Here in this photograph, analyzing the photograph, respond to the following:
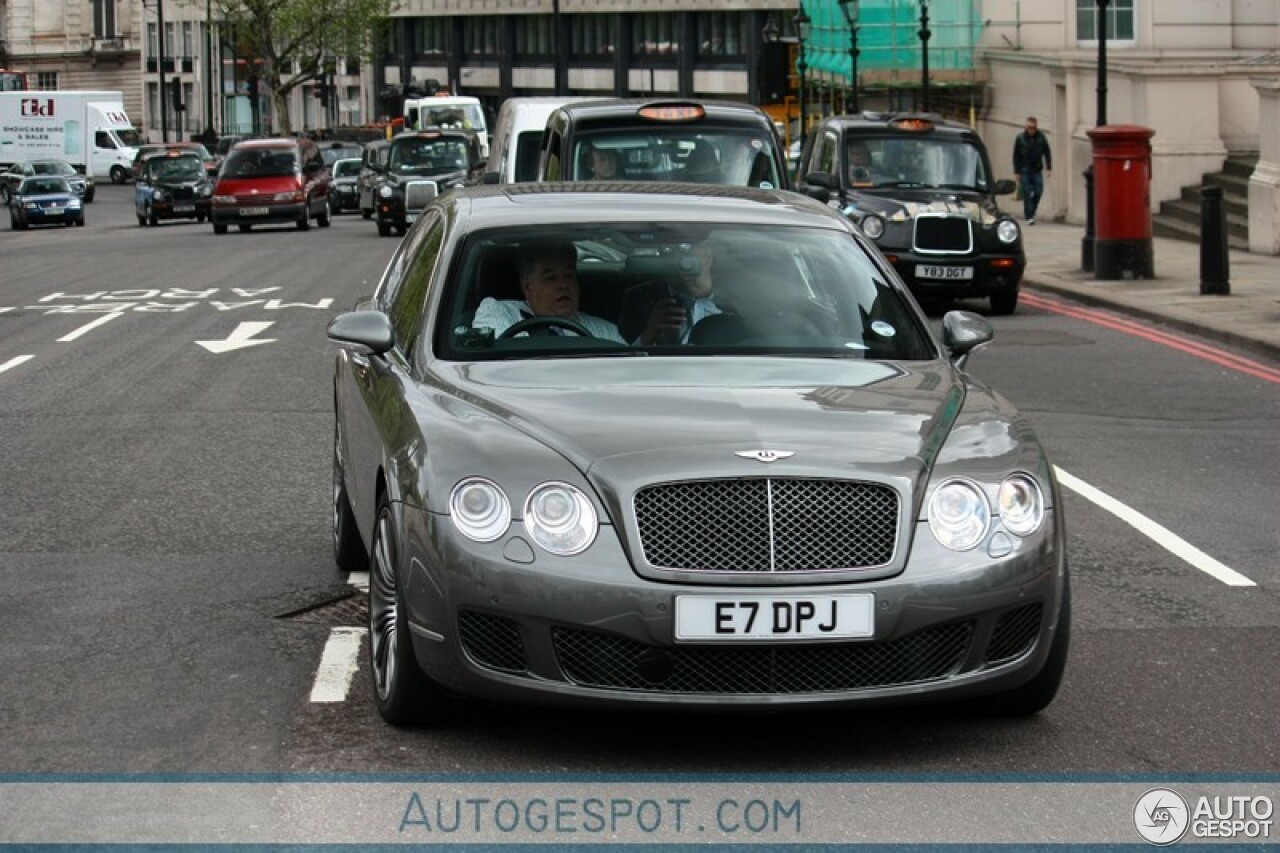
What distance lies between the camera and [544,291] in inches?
299

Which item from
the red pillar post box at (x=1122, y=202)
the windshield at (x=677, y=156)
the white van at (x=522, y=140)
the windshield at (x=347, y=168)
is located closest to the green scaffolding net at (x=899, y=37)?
the windshield at (x=347, y=168)

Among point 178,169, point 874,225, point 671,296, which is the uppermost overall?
point 178,169

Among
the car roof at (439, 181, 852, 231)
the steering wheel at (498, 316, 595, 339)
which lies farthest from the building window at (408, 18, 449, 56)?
the steering wheel at (498, 316, 595, 339)

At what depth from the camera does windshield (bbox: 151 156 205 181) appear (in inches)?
2334

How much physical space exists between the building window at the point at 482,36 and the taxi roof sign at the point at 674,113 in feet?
291

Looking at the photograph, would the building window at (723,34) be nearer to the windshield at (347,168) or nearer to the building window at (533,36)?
the building window at (533,36)

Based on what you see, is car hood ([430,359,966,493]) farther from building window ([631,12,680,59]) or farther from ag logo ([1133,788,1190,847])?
building window ([631,12,680,59])

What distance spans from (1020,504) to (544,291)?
77.8 inches

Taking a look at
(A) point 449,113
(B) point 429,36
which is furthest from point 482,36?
(A) point 449,113

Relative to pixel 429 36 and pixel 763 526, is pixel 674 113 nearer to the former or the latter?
pixel 763 526

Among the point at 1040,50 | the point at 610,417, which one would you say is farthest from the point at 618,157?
the point at 1040,50

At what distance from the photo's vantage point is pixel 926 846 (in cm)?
530

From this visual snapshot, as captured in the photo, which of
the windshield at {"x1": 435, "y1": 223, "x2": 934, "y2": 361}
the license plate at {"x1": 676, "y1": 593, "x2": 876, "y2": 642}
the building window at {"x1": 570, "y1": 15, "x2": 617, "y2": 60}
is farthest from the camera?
the building window at {"x1": 570, "y1": 15, "x2": 617, "y2": 60}

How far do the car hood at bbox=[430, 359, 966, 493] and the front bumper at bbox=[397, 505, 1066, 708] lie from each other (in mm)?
250
